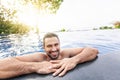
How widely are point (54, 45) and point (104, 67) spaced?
613 mm

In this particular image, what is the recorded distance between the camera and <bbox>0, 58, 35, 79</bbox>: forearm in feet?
7.76

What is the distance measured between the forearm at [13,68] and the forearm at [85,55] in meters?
0.56

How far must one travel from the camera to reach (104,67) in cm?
269

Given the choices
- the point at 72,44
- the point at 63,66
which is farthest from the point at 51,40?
the point at 72,44

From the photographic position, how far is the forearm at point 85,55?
9.07 ft

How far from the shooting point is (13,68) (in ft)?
7.91

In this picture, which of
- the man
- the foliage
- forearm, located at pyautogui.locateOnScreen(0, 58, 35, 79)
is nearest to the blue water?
the man

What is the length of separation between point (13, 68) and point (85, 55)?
91cm

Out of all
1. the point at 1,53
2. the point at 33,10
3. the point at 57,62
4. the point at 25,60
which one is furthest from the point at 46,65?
the point at 33,10

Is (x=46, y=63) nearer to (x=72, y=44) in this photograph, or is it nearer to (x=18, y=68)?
(x=18, y=68)

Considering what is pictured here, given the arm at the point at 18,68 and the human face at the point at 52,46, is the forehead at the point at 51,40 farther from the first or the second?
the arm at the point at 18,68

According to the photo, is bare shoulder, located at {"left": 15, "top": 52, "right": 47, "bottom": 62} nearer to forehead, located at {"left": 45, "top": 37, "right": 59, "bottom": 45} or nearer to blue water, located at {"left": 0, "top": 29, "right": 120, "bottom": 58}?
forehead, located at {"left": 45, "top": 37, "right": 59, "bottom": 45}

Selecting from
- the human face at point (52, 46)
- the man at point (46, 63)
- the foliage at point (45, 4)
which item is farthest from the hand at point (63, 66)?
the foliage at point (45, 4)

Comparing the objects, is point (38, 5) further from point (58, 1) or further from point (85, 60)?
point (85, 60)
